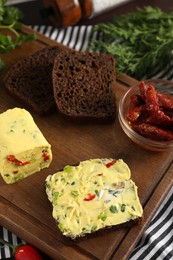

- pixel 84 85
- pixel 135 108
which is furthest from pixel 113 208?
pixel 84 85

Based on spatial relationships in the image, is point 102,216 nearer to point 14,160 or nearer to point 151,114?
point 14,160

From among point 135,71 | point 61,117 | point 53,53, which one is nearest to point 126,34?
point 135,71

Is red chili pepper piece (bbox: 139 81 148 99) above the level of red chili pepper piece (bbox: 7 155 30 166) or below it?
above

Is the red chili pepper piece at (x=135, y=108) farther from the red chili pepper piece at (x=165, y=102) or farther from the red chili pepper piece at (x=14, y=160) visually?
the red chili pepper piece at (x=14, y=160)

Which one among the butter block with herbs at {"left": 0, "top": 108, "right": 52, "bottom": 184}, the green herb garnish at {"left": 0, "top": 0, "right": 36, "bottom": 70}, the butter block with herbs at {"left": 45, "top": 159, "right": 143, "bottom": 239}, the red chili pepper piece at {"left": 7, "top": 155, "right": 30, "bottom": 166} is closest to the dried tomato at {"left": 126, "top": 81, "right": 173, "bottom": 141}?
the butter block with herbs at {"left": 45, "top": 159, "right": 143, "bottom": 239}

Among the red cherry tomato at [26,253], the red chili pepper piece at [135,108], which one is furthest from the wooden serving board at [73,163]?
the red chili pepper piece at [135,108]

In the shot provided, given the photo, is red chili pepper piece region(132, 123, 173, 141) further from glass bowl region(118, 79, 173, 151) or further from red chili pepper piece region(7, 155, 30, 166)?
red chili pepper piece region(7, 155, 30, 166)
